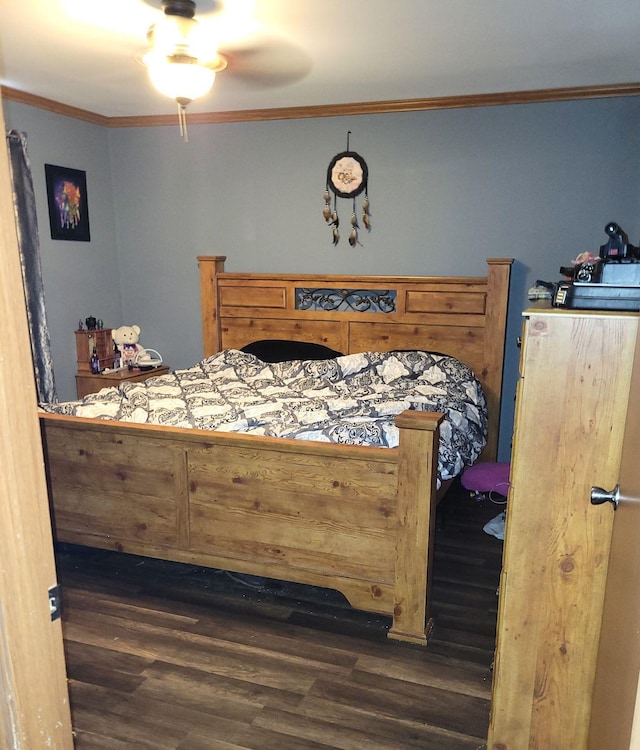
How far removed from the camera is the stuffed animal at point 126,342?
14.5ft

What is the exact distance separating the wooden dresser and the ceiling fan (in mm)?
1829

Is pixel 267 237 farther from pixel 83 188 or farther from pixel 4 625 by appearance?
pixel 4 625

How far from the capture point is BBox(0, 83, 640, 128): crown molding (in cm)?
348

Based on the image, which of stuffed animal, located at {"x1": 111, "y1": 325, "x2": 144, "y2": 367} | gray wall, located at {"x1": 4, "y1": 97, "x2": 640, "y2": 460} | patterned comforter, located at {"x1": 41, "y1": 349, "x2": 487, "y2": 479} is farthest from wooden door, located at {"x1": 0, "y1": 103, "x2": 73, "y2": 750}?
stuffed animal, located at {"x1": 111, "y1": 325, "x2": 144, "y2": 367}

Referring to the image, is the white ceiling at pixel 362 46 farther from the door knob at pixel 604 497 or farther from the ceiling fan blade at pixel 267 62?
the door knob at pixel 604 497

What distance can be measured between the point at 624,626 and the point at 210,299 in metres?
3.79

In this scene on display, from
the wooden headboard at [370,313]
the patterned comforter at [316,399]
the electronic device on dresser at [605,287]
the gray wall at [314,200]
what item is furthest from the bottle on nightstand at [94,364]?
the electronic device on dresser at [605,287]

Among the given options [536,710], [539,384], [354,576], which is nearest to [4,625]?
[539,384]

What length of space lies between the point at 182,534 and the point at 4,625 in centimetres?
185

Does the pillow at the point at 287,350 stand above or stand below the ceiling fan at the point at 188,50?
below

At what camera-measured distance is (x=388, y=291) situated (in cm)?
409

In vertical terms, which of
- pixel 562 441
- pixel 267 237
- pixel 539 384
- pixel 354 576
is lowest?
pixel 354 576

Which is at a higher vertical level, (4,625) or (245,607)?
(4,625)

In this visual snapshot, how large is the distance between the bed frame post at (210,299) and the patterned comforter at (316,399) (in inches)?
12.8
